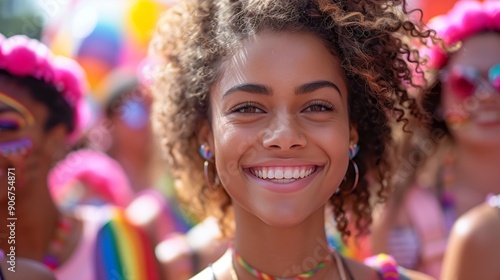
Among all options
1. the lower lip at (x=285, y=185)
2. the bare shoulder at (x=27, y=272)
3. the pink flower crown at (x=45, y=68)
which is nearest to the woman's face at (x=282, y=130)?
the lower lip at (x=285, y=185)

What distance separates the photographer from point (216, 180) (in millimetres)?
2713

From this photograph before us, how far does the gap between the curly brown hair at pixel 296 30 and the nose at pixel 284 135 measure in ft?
0.98

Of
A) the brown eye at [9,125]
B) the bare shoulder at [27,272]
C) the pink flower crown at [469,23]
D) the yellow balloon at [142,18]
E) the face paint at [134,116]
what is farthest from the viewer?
the yellow balloon at [142,18]

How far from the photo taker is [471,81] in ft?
11.7

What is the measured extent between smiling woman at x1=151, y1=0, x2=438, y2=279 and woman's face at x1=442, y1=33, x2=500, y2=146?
932mm

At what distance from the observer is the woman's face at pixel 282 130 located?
2.30 meters

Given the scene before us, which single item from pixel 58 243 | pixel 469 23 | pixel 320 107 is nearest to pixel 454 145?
pixel 469 23

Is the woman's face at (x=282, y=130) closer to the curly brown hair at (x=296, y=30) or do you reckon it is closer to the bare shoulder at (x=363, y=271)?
the curly brown hair at (x=296, y=30)

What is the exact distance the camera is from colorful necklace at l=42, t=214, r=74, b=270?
332cm

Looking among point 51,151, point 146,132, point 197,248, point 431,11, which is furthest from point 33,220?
point 431,11

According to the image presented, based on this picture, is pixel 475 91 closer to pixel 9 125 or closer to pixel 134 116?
pixel 9 125

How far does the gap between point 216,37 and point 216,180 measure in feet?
1.74

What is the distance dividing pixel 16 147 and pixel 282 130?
142 centimetres

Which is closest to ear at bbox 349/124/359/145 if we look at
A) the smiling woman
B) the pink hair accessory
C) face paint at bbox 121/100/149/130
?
the smiling woman
